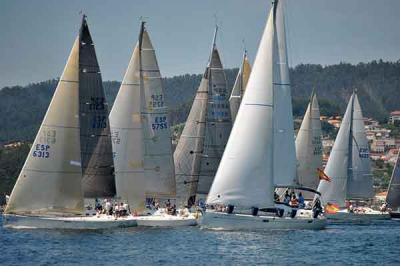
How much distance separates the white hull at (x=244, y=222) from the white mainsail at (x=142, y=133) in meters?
5.32

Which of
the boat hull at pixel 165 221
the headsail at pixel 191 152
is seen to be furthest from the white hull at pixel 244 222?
the headsail at pixel 191 152

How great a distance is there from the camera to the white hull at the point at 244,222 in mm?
55812

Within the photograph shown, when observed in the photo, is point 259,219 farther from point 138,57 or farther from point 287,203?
point 138,57

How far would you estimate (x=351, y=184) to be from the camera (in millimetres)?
84250

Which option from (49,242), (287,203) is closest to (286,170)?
(287,203)

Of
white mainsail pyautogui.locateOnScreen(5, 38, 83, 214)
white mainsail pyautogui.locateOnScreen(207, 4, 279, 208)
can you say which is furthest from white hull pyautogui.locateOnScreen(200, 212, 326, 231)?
white mainsail pyautogui.locateOnScreen(5, 38, 83, 214)

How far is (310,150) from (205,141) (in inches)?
712

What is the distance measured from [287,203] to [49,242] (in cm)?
1356

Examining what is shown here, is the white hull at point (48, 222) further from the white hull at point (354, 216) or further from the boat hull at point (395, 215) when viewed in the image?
the boat hull at point (395, 215)

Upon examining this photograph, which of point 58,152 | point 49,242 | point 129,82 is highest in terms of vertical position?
point 129,82

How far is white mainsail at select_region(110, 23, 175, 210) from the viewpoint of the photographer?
200 ft

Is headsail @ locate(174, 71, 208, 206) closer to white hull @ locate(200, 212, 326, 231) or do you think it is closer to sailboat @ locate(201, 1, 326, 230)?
sailboat @ locate(201, 1, 326, 230)

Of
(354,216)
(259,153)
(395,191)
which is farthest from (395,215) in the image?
(259,153)

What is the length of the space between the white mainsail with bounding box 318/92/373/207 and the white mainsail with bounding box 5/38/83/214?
31.0 m
